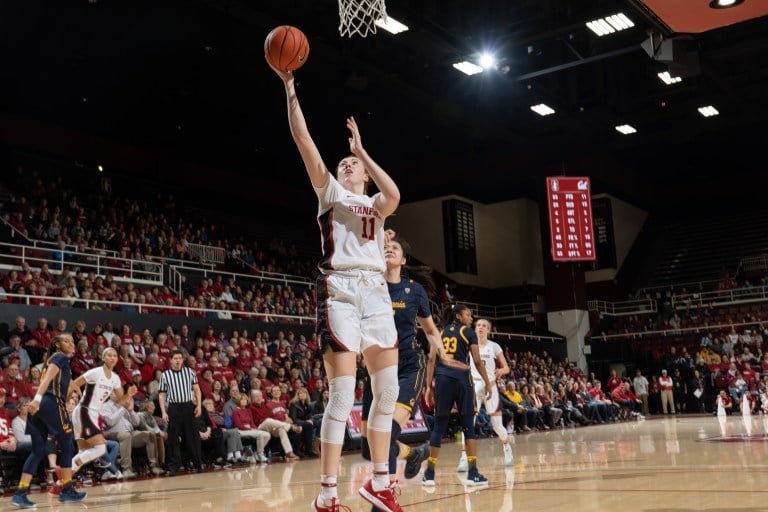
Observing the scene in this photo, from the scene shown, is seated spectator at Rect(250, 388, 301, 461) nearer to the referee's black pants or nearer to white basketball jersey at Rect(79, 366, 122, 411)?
the referee's black pants

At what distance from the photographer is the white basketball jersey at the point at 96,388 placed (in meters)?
9.19

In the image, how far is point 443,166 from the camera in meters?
29.3

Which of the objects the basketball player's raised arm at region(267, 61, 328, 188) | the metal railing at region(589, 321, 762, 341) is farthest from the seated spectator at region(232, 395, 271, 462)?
the metal railing at region(589, 321, 762, 341)

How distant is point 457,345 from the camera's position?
310 inches

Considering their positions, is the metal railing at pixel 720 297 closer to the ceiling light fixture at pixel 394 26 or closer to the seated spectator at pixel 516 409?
the seated spectator at pixel 516 409

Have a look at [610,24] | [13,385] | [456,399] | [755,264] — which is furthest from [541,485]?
[755,264]

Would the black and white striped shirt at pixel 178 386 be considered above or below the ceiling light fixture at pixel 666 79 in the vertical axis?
below

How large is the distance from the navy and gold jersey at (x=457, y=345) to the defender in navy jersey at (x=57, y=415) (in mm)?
3859

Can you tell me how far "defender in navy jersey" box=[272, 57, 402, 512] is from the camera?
14.2 ft

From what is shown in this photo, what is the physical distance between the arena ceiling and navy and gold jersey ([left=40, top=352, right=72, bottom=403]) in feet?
33.4

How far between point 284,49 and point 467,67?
53.7 feet

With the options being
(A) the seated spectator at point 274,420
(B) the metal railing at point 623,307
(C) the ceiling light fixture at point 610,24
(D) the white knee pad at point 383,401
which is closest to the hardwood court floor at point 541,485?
(D) the white knee pad at point 383,401

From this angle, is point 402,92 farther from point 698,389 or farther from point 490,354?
point 698,389

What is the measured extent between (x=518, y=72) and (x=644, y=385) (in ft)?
40.0
